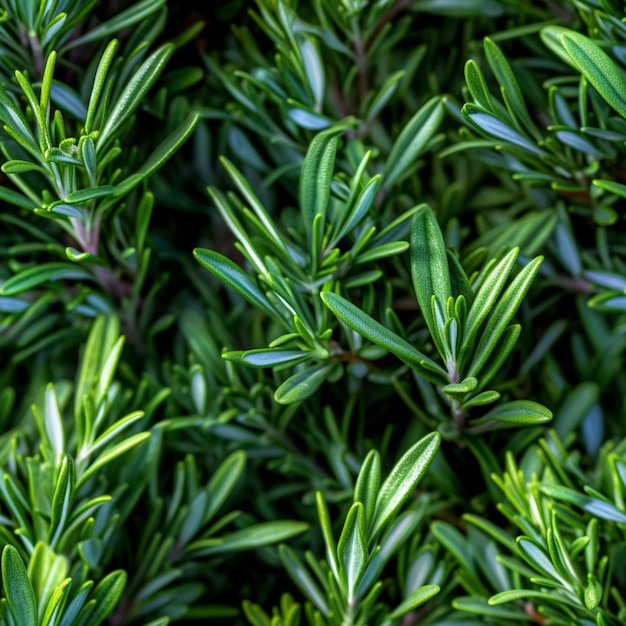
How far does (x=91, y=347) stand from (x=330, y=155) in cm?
26

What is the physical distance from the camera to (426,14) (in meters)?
0.79

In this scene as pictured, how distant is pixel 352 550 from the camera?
1.87ft

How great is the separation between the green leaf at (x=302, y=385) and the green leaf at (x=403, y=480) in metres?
0.08

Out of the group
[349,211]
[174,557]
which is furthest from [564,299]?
[174,557]

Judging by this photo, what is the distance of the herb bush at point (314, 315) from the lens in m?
0.58

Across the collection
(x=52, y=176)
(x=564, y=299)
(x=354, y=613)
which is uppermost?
(x=52, y=176)

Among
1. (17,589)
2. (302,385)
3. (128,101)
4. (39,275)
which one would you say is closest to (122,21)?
(128,101)

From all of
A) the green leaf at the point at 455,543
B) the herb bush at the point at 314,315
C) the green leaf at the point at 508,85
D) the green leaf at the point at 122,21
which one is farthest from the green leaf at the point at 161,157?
the green leaf at the point at 455,543

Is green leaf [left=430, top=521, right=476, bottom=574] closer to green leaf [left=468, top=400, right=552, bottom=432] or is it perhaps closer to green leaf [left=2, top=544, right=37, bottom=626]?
green leaf [left=468, top=400, right=552, bottom=432]

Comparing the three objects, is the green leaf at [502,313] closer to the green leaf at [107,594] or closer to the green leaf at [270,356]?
the green leaf at [270,356]

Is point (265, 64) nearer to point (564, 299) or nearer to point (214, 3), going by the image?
point (214, 3)

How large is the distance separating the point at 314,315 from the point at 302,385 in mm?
80

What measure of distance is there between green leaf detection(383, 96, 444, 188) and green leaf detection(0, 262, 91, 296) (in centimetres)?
26

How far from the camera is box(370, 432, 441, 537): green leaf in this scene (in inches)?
21.8
